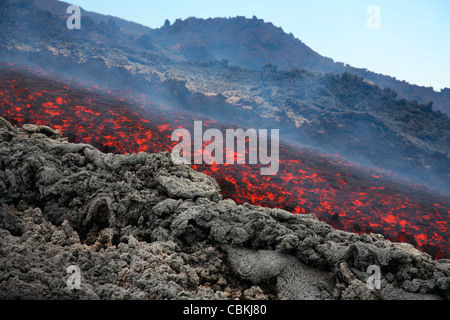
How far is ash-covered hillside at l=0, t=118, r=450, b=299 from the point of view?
8.66 feet

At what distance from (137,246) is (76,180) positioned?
194 cm

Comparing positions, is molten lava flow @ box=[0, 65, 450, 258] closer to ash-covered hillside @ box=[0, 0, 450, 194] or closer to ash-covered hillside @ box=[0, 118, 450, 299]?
ash-covered hillside @ box=[0, 118, 450, 299]

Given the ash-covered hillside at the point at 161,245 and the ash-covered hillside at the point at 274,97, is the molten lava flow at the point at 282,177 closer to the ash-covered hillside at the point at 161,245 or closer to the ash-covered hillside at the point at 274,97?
the ash-covered hillside at the point at 161,245

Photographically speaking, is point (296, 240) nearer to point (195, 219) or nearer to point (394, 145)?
point (195, 219)

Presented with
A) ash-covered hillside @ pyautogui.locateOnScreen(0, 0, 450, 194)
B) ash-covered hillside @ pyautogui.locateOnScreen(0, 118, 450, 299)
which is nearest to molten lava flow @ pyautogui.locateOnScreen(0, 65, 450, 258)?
ash-covered hillside @ pyautogui.locateOnScreen(0, 118, 450, 299)

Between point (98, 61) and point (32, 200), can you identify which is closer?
point (32, 200)

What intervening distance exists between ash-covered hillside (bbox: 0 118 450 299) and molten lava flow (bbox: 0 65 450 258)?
159 inches

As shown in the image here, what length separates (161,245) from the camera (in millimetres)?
3287

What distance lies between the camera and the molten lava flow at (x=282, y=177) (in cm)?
841

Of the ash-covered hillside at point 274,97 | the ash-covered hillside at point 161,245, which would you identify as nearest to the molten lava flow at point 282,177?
the ash-covered hillside at point 161,245

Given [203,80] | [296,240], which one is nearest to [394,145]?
[203,80]

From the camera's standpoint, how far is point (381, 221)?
28.6 feet

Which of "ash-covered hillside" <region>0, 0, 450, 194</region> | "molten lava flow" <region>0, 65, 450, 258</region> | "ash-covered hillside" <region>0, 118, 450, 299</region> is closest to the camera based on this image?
"ash-covered hillside" <region>0, 118, 450, 299</region>

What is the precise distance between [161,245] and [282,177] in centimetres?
794
